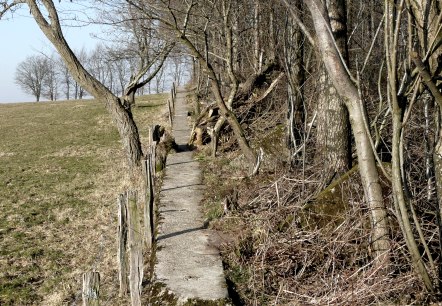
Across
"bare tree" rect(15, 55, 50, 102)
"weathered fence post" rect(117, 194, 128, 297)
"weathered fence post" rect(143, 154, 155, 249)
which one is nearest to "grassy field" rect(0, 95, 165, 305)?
"weathered fence post" rect(117, 194, 128, 297)

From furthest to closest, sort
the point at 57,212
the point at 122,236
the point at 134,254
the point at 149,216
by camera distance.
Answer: the point at 57,212 < the point at 149,216 < the point at 122,236 < the point at 134,254

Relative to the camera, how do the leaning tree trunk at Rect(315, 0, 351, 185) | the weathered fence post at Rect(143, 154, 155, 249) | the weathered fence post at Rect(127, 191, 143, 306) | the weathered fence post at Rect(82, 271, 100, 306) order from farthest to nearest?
the weathered fence post at Rect(143, 154, 155, 249)
the leaning tree trunk at Rect(315, 0, 351, 185)
the weathered fence post at Rect(127, 191, 143, 306)
the weathered fence post at Rect(82, 271, 100, 306)

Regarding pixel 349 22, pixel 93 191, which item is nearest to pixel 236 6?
pixel 349 22

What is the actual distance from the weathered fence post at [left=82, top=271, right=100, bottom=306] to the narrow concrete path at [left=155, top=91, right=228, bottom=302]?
4.98 ft

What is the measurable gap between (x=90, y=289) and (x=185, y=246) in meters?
2.90

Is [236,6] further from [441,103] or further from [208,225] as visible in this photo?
[441,103]

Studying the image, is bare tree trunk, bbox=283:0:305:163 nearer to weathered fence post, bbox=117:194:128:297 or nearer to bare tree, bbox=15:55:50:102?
weathered fence post, bbox=117:194:128:297

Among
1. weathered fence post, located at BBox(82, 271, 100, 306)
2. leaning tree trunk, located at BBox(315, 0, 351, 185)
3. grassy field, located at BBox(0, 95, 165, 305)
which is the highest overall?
leaning tree trunk, located at BBox(315, 0, 351, 185)

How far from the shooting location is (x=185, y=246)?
6758mm

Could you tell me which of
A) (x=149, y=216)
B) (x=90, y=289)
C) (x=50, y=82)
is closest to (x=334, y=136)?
(x=149, y=216)

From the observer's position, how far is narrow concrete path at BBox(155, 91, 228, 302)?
5531 mm

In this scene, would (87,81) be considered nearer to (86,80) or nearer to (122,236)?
(86,80)

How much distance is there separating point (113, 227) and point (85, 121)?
16.7 m

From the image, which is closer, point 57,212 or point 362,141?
point 362,141
